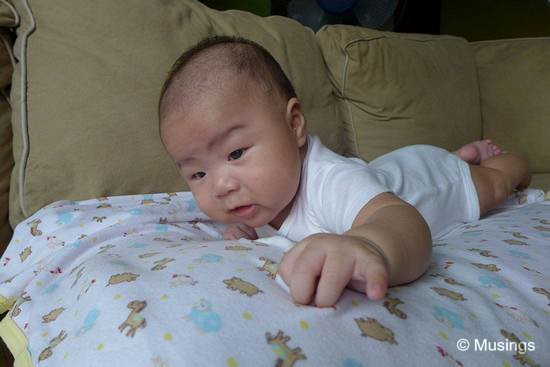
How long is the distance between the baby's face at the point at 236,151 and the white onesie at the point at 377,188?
0.19 ft

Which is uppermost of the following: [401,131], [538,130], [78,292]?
[78,292]

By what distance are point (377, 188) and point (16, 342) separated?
0.59 m

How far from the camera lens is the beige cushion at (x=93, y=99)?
1194mm

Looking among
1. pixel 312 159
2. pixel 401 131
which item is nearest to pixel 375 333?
pixel 312 159

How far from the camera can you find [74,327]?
2.04 ft

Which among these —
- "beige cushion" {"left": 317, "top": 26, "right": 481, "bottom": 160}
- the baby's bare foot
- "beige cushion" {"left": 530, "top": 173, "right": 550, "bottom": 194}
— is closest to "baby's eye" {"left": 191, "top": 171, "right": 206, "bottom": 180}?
the baby's bare foot

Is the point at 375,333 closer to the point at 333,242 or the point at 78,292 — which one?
the point at 333,242

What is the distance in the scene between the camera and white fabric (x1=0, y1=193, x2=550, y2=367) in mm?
525

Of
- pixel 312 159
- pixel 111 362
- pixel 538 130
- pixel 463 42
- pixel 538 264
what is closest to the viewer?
pixel 111 362

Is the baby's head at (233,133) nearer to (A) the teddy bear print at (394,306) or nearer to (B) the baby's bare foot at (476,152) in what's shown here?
(A) the teddy bear print at (394,306)

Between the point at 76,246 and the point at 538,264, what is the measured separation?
82 cm

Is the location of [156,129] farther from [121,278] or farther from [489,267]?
[489,267]

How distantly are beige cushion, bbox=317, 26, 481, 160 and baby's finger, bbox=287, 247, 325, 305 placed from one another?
1.37 metres

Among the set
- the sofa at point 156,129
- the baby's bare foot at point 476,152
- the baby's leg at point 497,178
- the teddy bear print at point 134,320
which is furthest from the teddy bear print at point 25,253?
the baby's bare foot at point 476,152
